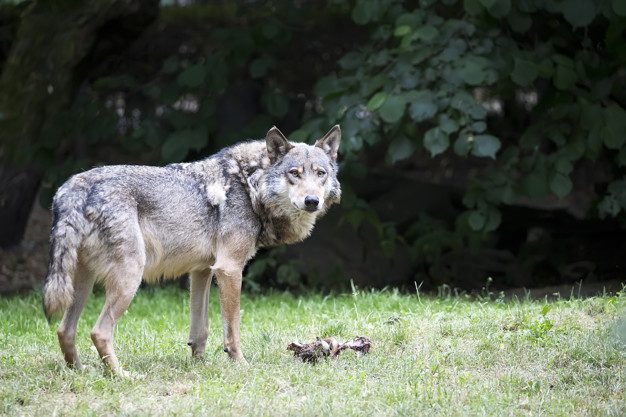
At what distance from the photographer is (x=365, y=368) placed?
5.82 metres

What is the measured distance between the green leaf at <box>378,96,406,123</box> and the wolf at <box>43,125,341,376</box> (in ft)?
5.34

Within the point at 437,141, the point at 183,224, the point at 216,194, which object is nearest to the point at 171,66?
the point at 437,141

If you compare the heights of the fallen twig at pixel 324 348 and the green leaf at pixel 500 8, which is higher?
the green leaf at pixel 500 8

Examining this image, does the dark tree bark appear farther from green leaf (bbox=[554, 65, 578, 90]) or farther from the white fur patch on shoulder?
green leaf (bbox=[554, 65, 578, 90])

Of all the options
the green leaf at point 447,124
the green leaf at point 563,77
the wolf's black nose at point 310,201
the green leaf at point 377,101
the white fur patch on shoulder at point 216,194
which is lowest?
the green leaf at point 447,124

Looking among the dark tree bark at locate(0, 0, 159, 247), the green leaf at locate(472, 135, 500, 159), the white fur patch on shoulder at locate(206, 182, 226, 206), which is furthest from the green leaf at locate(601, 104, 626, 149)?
the dark tree bark at locate(0, 0, 159, 247)

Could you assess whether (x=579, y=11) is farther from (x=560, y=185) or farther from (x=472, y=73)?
(x=560, y=185)

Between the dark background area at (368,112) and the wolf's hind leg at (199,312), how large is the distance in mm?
2681

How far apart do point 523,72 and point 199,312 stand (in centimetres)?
393

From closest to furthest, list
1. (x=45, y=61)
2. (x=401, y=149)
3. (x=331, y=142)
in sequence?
(x=331, y=142)
(x=401, y=149)
(x=45, y=61)

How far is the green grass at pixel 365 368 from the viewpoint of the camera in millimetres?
4992

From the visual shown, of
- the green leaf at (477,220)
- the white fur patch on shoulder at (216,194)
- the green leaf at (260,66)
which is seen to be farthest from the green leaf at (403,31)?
the white fur patch on shoulder at (216,194)

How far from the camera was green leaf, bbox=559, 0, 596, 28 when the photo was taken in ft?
27.5

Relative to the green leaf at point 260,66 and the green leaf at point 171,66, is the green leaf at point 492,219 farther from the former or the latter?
the green leaf at point 171,66
